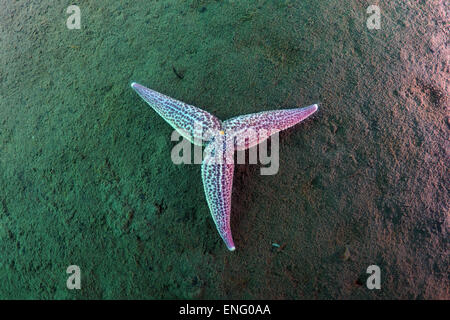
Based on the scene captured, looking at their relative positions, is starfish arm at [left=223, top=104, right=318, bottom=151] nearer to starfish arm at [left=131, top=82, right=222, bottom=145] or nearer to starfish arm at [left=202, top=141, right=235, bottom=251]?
starfish arm at [left=131, top=82, right=222, bottom=145]

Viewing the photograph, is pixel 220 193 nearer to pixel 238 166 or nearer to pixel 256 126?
pixel 238 166

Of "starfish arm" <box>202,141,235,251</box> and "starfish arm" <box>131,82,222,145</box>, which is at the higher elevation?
"starfish arm" <box>131,82,222,145</box>

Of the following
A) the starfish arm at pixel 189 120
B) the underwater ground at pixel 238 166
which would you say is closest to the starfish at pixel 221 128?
the starfish arm at pixel 189 120

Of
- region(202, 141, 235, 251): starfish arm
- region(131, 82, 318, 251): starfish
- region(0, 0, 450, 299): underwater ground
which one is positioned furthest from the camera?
region(0, 0, 450, 299): underwater ground

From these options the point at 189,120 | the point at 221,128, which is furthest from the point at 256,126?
the point at 189,120

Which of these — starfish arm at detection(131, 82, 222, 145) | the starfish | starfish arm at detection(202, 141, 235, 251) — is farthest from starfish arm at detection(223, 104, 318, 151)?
starfish arm at detection(202, 141, 235, 251)

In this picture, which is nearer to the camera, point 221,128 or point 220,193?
point 220,193

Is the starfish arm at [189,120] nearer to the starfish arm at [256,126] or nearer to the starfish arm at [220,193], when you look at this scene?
the starfish arm at [256,126]
